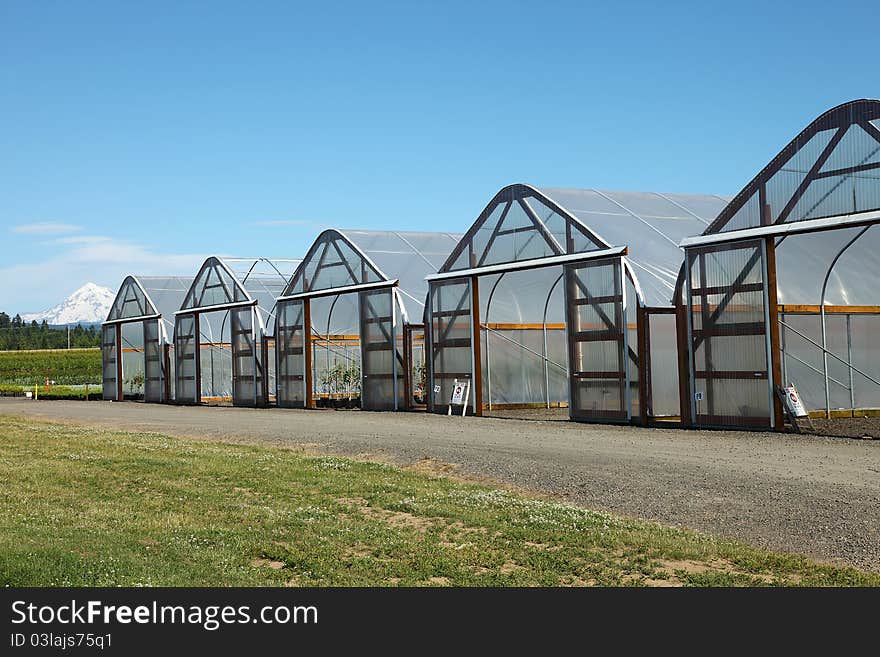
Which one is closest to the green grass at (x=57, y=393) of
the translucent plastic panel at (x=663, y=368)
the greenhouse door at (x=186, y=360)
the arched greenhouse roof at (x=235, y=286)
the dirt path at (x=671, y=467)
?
the greenhouse door at (x=186, y=360)

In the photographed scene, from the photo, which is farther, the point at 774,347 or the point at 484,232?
the point at 484,232

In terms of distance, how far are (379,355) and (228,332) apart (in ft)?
53.0

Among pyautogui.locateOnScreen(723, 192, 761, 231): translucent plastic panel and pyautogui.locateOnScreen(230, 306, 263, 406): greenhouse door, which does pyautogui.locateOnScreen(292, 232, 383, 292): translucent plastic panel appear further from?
pyautogui.locateOnScreen(723, 192, 761, 231): translucent plastic panel

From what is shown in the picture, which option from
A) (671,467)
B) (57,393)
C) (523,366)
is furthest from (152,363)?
(671,467)

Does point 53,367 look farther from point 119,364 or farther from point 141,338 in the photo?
point 141,338

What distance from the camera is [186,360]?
144ft

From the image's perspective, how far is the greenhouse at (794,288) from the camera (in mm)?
20125

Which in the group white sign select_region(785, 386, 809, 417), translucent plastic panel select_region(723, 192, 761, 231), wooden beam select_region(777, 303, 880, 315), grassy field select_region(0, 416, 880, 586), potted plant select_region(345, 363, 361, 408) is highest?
translucent plastic panel select_region(723, 192, 761, 231)

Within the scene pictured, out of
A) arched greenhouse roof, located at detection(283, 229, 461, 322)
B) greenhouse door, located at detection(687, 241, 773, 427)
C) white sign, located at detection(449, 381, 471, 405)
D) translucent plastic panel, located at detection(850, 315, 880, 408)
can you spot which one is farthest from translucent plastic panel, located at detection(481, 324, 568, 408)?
greenhouse door, located at detection(687, 241, 773, 427)

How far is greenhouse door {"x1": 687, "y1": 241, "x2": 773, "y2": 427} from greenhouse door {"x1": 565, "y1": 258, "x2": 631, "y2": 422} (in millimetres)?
1951

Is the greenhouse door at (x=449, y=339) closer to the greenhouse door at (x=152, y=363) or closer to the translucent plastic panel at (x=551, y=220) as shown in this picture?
the translucent plastic panel at (x=551, y=220)

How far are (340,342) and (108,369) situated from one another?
660 inches

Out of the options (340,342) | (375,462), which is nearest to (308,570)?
(375,462)

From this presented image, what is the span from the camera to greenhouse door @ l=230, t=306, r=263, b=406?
129 feet
